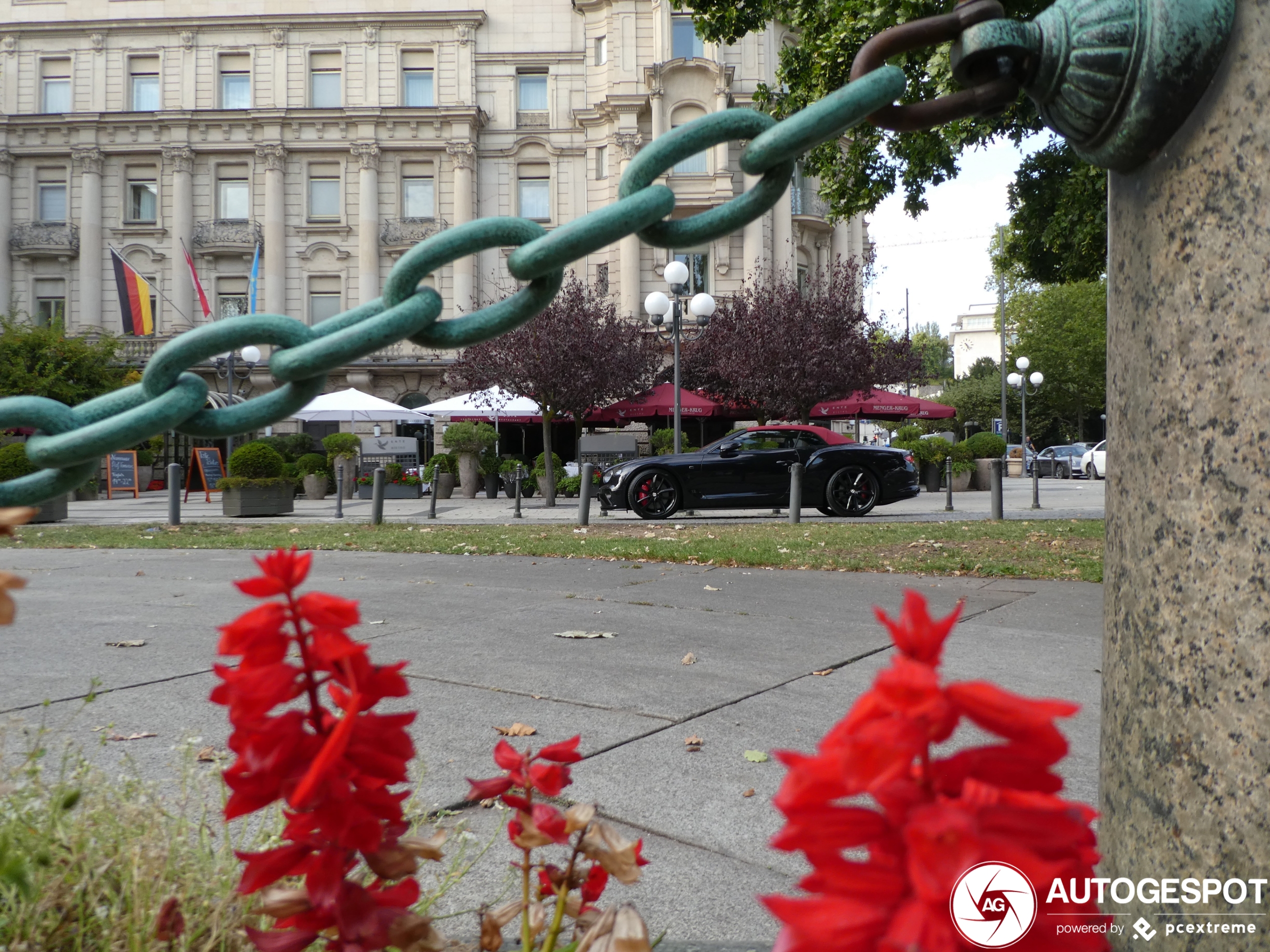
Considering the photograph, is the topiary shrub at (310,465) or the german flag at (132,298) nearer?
the topiary shrub at (310,465)

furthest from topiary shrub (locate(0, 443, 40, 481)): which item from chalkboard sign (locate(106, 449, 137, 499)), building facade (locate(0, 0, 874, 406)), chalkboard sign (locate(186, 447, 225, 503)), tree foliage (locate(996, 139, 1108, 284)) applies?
building facade (locate(0, 0, 874, 406))

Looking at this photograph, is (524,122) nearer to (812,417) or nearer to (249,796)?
(812,417)

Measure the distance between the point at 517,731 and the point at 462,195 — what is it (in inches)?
1425

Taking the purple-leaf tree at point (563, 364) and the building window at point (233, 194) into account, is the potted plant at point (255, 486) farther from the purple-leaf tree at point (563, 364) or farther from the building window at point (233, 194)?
the building window at point (233, 194)

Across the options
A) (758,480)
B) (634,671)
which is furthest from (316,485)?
(634,671)

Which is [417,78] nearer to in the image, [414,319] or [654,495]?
[654,495]

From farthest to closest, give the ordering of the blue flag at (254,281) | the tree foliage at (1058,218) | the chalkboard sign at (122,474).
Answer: the blue flag at (254,281) < the chalkboard sign at (122,474) < the tree foliage at (1058,218)

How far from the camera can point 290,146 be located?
3697cm

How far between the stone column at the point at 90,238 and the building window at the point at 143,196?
3.45 feet

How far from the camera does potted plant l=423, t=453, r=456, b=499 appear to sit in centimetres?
2438

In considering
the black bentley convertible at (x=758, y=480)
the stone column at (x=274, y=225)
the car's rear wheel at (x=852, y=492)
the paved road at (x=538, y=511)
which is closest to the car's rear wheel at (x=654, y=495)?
the black bentley convertible at (x=758, y=480)

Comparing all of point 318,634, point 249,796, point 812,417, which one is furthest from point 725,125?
point 812,417

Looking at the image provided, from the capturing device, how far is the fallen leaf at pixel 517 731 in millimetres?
2949

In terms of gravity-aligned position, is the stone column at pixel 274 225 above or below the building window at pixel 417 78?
below
